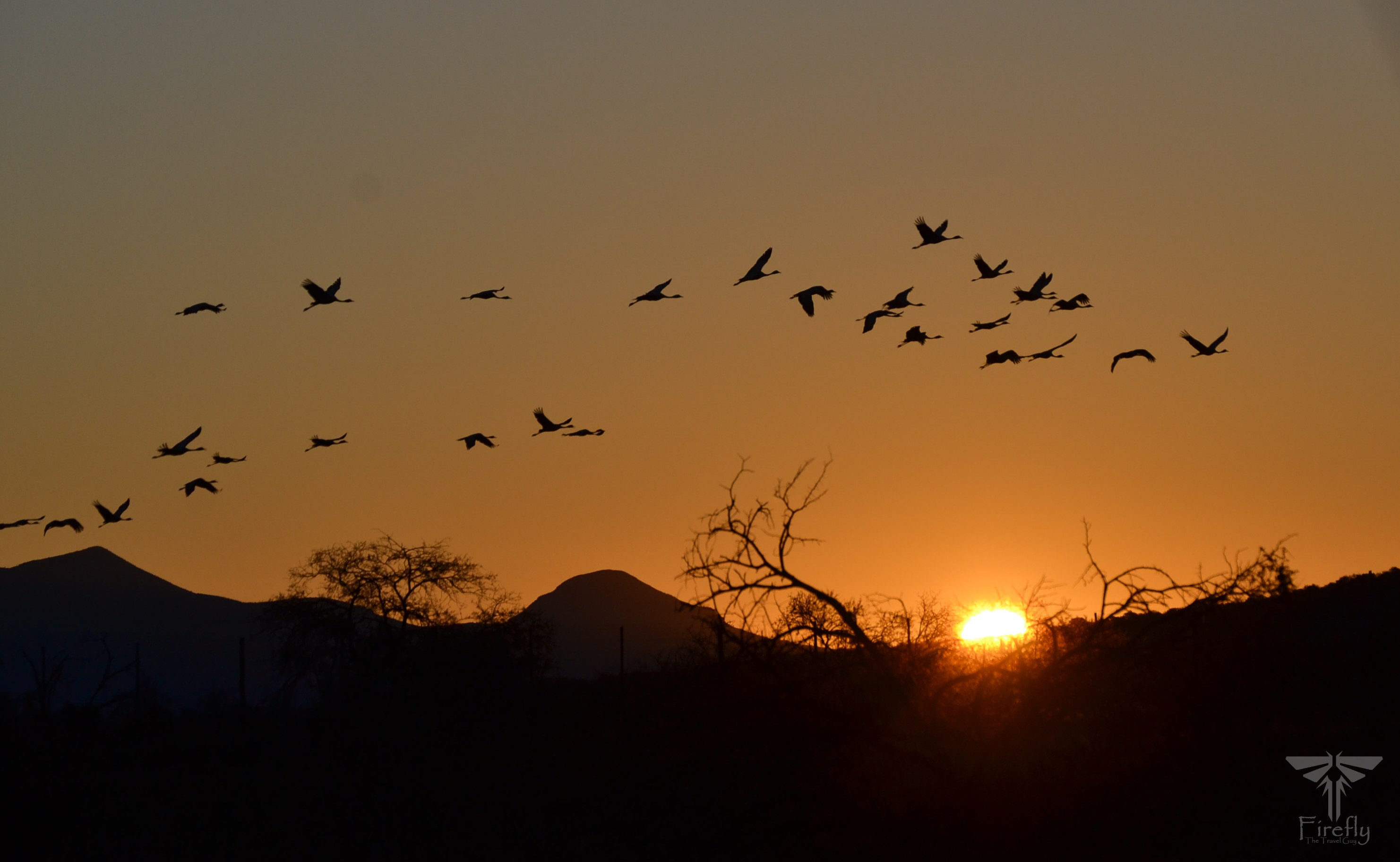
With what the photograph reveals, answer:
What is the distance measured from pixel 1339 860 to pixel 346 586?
126 ft

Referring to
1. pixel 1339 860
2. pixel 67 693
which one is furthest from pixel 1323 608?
pixel 67 693

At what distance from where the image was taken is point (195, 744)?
4047 cm

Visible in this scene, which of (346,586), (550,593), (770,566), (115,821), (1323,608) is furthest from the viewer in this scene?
(550,593)

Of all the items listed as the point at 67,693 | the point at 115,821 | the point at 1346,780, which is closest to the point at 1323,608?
the point at 1346,780

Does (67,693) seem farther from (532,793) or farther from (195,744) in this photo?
(532,793)

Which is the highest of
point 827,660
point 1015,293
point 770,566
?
point 1015,293

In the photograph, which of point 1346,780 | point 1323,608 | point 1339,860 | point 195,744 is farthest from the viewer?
point 1323,608

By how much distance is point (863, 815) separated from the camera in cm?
2894

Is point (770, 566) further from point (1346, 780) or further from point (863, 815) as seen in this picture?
point (1346, 780)

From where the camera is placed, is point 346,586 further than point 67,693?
No

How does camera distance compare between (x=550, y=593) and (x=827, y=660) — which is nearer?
(x=827, y=660)

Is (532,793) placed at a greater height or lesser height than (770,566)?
lesser

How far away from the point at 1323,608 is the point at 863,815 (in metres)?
23.4

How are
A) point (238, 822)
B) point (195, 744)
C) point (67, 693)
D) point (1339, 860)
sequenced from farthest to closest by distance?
point (67, 693)
point (195, 744)
point (238, 822)
point (1339, 860)
